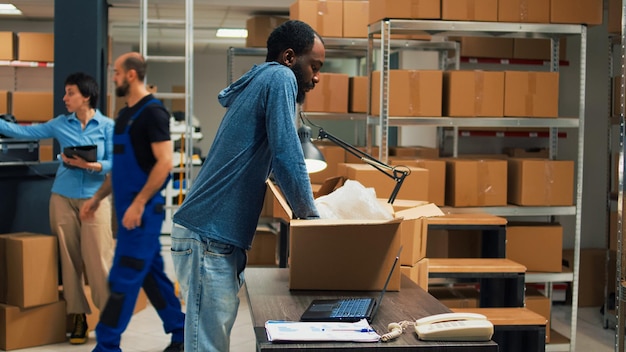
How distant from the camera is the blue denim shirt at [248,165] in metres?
2.23

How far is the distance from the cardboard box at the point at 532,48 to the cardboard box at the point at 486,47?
0.05m

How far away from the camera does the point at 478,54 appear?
6496mm

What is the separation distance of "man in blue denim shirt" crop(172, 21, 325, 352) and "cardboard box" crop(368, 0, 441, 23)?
8.20 feet

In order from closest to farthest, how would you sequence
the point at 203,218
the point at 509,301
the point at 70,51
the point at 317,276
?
the point at 203,218 < the point at 317,276 < the point at 509,301 < the point at 70,51

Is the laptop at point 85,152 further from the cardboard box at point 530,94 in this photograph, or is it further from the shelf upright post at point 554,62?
the shelf upright post at point 554,62

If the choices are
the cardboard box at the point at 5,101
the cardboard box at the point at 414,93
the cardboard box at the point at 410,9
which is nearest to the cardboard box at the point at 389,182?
the cardboard box at the point at 414,93

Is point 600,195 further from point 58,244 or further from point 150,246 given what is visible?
point 150,246

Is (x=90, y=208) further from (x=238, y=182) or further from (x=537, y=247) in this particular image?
(x=537, y=247)

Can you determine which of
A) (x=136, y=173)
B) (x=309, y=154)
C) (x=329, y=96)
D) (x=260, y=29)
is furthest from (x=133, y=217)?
(x=260, y=29)

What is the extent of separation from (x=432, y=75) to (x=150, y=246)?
10.2 ft

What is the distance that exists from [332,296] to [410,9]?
8.75 feet

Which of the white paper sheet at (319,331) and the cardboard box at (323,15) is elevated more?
the cardboard box at (323,15)

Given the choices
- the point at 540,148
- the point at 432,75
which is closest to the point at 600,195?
the point at 540,148

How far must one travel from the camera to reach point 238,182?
2.27 metres
